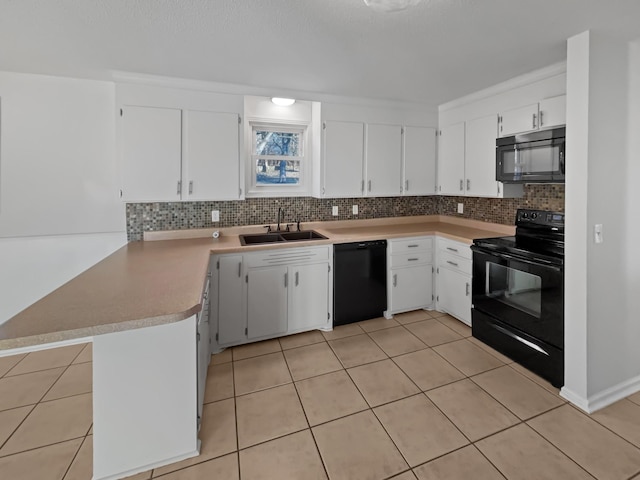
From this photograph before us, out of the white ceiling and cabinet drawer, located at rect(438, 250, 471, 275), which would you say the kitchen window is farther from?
cabinet drawer, located at rect(438, 250, 471, 275)

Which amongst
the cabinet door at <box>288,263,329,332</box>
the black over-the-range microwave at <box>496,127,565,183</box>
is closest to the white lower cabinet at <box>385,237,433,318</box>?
the cabinet door at <box>288,263,329,332</box>

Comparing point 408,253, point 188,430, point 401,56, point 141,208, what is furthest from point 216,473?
point 401,56

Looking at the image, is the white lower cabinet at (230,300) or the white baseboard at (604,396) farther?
the white lower cabinet at (230,300)

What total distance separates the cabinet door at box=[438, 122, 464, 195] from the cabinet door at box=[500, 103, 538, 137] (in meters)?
0.52

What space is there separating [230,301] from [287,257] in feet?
1.96

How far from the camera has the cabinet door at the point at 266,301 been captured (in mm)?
2760

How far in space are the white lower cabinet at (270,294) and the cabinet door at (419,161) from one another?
1402mm

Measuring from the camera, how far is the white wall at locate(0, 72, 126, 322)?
2.57m

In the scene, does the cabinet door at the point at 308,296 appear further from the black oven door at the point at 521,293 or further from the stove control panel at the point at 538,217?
the stove control panel at the point at 538,217

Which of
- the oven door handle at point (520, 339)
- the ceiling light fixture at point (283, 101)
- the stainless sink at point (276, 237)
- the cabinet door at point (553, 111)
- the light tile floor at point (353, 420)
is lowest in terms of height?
the light tile floor at point (353, 420)

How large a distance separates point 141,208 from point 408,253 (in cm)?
255

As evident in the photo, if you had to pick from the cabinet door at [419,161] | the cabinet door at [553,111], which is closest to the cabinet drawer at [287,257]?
the cabinet door at [419,161]

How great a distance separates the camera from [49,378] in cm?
234

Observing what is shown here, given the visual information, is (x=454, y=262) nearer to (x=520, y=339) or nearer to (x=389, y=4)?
(x=520, y=339)
